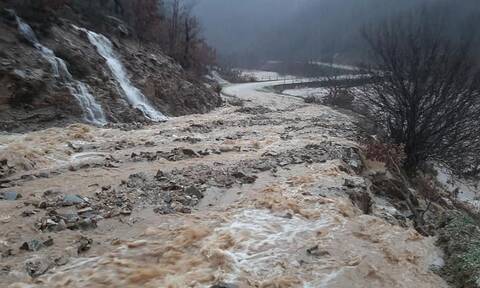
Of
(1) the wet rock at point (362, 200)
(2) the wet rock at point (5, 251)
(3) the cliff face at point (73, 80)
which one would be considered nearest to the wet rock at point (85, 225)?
(2) the wet rock at point (5, 251)

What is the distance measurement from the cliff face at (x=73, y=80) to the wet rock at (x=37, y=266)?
9528mm

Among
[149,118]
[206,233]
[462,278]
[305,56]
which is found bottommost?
[462,278]

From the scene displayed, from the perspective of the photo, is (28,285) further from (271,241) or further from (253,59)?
(253,59)

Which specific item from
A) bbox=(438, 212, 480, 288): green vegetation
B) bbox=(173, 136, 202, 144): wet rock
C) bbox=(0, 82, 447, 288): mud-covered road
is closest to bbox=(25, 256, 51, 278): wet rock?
bbox=(0, 82, 447, 288): mud-covered road

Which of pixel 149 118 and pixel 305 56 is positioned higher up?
pixel 305 56

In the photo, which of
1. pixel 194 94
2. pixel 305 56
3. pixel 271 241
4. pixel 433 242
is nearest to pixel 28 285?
pixel 271 241

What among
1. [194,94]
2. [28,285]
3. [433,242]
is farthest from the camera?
[194,94]

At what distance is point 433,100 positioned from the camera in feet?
49.8

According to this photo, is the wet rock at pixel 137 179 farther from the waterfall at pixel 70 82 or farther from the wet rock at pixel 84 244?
the waterfall at pixel 70 82

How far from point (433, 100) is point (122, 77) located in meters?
13.5

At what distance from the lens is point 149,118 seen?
19656 millimetres

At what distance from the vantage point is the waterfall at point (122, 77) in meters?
20.5

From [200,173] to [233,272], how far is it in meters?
4.55

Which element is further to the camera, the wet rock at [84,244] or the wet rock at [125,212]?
the wet rock at [125,212]
